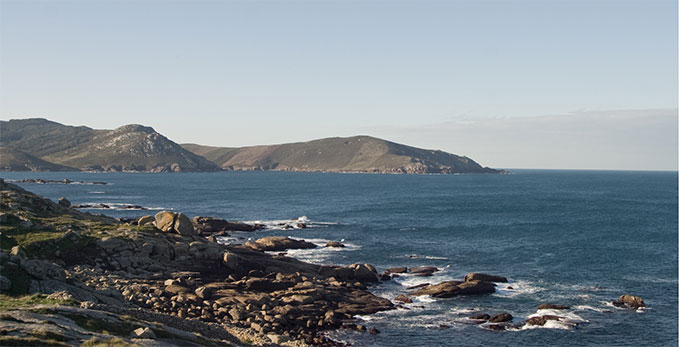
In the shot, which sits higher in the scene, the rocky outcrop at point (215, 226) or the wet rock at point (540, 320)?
the rocky outcrop at point (215, 226)

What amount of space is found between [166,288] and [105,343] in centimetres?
2884

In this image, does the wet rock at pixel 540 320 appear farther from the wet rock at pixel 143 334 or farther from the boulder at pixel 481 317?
the wet rock at pixel 143 334

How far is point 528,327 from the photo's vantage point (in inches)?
1923

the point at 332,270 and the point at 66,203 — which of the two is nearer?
Answer: the point at 332,270

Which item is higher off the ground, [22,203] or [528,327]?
[22,203]

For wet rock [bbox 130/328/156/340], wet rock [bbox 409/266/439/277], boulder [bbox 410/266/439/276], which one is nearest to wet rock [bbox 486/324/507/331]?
wet rock [bbox 409/266/439/277]

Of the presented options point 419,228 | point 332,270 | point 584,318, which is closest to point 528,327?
point 584,318

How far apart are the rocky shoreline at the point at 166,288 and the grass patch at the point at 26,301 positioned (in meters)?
0.12

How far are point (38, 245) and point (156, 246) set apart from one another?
1265 cm

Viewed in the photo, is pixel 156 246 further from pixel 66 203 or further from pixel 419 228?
pixel 419 228

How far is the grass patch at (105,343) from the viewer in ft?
80.9

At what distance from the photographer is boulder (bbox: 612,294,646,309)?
55.2 metres

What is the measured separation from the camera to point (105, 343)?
25047 millimetres

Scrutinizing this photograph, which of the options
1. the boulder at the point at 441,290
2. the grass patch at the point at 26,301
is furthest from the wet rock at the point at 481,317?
the grass patch at the point at 26,301
